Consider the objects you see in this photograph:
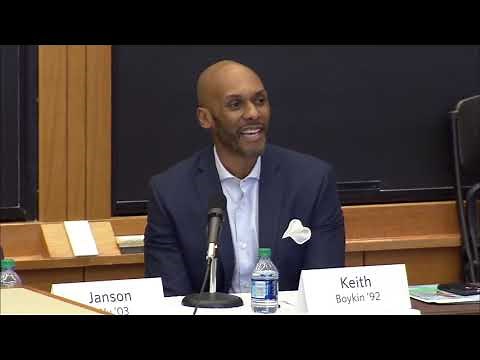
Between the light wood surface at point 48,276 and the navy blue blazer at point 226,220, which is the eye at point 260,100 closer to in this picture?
the navy blue blazer at point 226,220

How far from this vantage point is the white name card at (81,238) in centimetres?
492

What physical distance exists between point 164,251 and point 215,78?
29.1 inches

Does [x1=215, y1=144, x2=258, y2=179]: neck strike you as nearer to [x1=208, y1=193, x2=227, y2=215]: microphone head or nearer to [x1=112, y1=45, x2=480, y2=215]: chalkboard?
[x1=208, y1=193, x2=227, y2=215]: microphone head

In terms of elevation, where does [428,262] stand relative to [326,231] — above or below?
below

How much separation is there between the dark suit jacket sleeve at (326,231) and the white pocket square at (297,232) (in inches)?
1.7

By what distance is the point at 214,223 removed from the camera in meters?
3.12

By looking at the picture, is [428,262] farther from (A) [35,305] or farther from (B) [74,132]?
(A) [35,305]

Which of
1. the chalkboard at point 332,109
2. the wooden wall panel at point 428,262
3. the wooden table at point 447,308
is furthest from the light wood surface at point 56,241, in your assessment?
the wooden table at point 447,308

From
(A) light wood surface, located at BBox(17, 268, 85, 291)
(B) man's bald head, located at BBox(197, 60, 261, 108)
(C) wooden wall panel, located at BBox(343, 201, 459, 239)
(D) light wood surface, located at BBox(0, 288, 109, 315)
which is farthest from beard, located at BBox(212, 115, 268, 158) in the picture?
(D) light wood surface, located at BBox(0, 288, 109, 315)

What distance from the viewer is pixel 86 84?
5.04m

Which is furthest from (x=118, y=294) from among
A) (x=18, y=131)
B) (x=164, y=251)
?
(x=18, y=131)

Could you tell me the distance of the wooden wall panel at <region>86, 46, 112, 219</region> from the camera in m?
5.04
